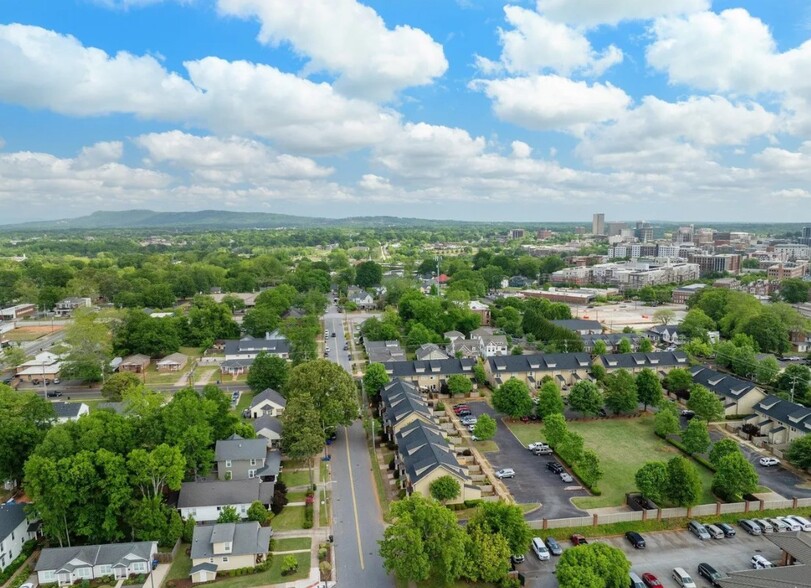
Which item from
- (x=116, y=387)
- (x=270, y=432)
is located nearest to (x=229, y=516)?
(x=270, y=432)

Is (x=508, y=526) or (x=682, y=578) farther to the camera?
(x=508, y=526)

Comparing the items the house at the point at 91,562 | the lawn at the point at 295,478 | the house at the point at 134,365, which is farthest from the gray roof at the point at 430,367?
the house at the point at 91,562

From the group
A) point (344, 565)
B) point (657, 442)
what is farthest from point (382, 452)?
point (657, 442)

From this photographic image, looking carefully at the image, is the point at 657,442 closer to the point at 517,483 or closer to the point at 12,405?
the point at 517,483

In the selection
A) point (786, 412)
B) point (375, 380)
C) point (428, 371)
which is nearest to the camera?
point (786, 412)

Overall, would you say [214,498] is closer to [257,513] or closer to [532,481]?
[257,513]

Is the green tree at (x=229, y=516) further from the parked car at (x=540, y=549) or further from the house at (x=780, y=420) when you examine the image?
the house at (x=780, y=420)

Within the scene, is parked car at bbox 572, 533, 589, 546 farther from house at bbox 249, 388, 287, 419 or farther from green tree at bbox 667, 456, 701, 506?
house at bbox 249, 388, 287, 419
